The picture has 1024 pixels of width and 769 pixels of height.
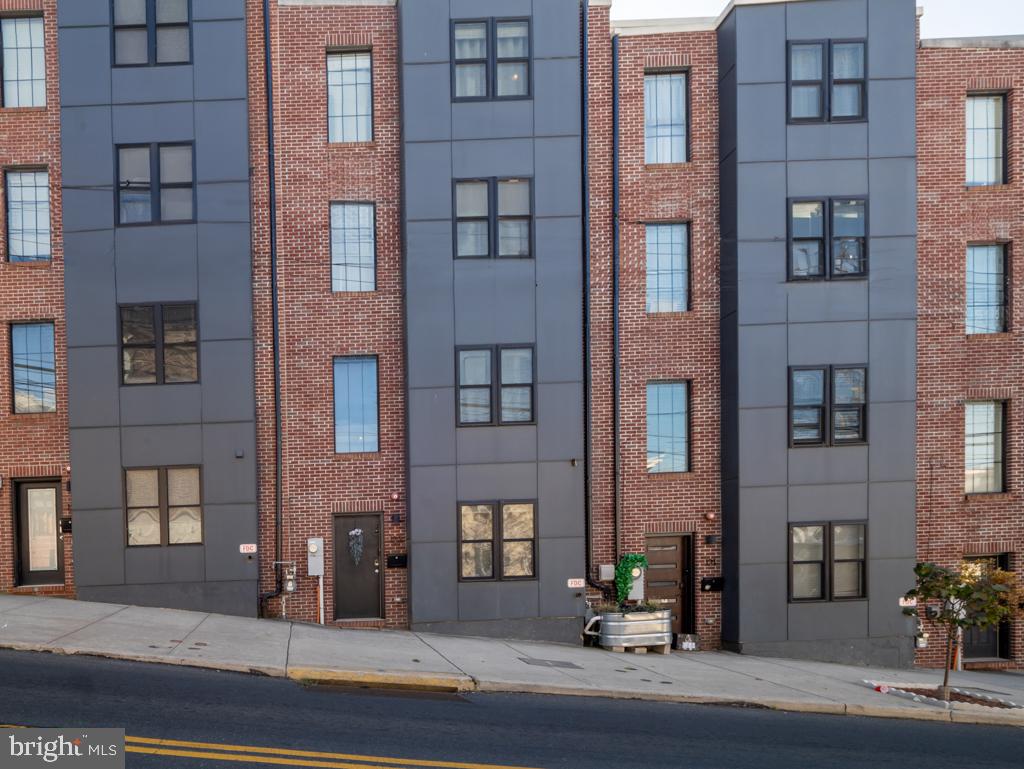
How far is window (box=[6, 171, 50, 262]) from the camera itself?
15.0m

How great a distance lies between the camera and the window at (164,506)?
1457cm

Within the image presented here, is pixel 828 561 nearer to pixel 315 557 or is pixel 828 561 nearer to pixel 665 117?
pixel 665 117

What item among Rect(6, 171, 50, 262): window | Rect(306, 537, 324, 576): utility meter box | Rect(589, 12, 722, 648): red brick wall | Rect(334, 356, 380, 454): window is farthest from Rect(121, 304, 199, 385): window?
Rect(589, 12, 722, 648): red brick wall

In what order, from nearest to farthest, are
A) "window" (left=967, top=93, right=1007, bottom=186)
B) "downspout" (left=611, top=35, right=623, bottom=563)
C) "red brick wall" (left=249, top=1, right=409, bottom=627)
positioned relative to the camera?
"red brick wall" (left=249, top=1, right=409, bottom=627) → "downspout" (left=611, top=35, right=623, bottom=563) → "window" (left=967, top=93, right=1007, bottom=186)

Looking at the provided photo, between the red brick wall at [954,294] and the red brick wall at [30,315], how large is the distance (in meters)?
17.9

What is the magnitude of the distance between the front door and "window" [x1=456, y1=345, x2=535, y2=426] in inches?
341

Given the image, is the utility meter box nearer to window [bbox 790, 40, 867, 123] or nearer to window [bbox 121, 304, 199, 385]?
window [bbox 121, 304, 199, 385]

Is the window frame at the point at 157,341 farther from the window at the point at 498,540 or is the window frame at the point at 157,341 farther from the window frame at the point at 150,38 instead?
the window at the point at 498,540

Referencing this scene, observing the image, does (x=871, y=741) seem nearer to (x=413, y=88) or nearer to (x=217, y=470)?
(x=217, y=470)

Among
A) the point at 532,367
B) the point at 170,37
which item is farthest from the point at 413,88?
the point at 532,367

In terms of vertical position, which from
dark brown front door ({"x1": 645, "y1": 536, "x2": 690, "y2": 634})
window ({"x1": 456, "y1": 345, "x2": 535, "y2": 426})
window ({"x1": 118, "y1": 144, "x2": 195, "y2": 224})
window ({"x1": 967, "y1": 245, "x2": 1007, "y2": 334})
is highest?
window ({"x1": 118, "y1": 144, "x2": 195, "y2": 224})

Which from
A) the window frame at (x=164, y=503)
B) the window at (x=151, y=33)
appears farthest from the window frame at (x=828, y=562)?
the window at (x=151, y=33)

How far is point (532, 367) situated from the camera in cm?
1488

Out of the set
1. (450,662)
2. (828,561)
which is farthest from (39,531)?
(828,561)
